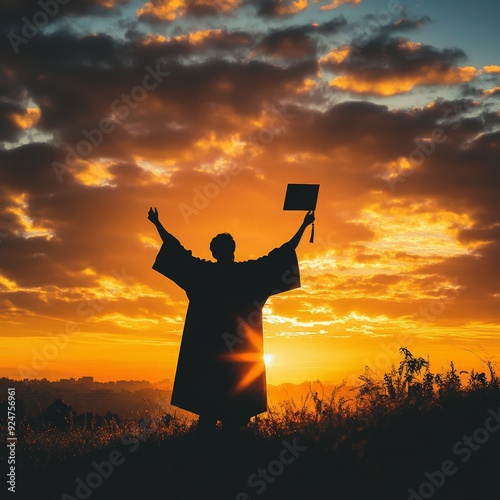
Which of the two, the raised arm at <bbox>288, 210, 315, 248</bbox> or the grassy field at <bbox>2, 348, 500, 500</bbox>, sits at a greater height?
the raised arm at <bbox>288, 210, 315, 248</bbox>

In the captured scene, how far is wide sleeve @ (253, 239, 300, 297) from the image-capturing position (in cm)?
886

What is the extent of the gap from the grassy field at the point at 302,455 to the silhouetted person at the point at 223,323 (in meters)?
0.46

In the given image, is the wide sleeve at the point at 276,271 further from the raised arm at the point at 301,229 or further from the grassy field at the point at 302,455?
the grassy field at the point at 302,455

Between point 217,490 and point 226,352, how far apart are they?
2244mm

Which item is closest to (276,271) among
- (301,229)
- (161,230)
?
(301,229)

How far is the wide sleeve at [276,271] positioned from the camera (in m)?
8.86

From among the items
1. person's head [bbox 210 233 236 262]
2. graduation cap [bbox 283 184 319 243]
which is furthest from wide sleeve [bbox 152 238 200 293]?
graduation cap [bbox 283 184 319 243]

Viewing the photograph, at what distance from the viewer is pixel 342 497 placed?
20.5ft

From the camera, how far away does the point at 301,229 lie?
9.20m

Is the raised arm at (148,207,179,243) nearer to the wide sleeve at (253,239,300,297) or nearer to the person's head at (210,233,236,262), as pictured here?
the person's head at (210,233,236,262)

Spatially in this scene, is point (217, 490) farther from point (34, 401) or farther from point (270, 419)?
point (34, 401)

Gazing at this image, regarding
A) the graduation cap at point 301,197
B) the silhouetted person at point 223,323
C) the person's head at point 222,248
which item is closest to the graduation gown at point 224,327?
the silhouetted person at point 223,323

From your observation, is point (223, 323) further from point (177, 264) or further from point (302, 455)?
point (302, 455)

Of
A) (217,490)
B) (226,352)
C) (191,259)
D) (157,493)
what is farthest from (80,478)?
(191,259)
